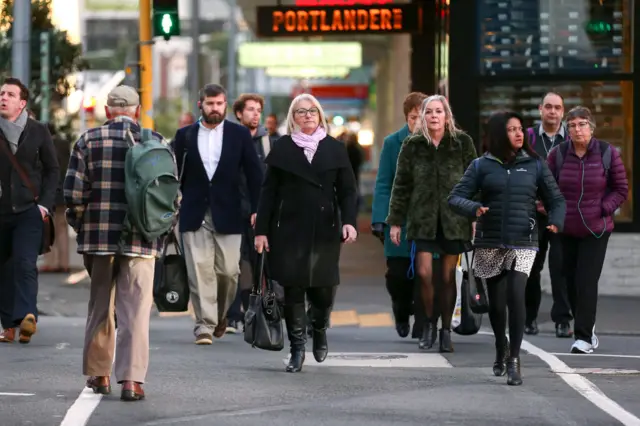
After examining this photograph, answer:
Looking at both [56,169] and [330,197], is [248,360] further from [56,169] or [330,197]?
[56,169]

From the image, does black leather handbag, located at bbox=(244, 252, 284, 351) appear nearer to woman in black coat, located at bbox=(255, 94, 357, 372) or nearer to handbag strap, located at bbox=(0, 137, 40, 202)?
woman in black coat, located at bbox=(255, 94, 357, 372)

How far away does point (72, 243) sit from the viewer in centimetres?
2988

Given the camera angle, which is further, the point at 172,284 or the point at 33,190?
the point at 33,190

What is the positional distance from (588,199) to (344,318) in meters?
3.72

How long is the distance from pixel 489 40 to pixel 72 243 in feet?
44.3

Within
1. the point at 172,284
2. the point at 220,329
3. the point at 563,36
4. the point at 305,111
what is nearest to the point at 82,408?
the point at 305,111

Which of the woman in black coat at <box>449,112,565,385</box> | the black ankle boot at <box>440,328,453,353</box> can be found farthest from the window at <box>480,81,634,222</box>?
the woman in black coat at <box>449,112,565,385</box>

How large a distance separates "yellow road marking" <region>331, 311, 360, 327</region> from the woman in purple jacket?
120 inches

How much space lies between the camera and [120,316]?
31.5 ft

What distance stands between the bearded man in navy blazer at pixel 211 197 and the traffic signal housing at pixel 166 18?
459 centimetres

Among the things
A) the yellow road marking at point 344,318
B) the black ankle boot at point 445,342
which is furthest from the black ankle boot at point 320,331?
the yellow road marking at point 344,318

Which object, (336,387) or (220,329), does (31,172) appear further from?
(336,387)

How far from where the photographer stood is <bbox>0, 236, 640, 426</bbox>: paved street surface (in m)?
8.83

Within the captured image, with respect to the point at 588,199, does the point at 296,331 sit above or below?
below
